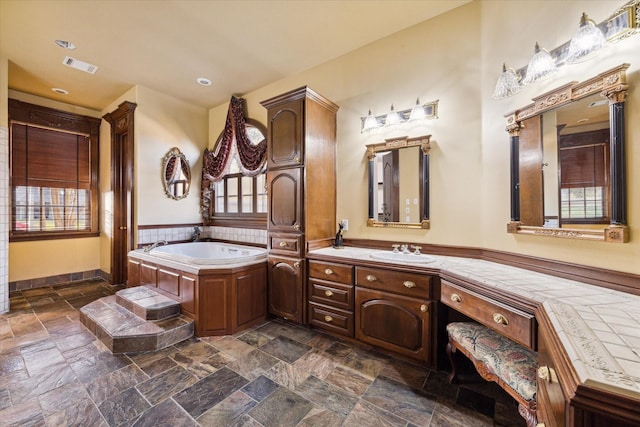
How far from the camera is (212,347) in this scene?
245cm

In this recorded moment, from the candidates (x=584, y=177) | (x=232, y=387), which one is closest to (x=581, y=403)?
(x=584, y=177)

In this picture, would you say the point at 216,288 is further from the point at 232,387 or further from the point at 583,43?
the point at 583,43

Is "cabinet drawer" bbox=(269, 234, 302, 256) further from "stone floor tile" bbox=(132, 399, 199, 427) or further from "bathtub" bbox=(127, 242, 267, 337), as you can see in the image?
"stone floor tile" bbox=(132, 399, 199, 427)

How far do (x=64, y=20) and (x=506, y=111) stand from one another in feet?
13.4

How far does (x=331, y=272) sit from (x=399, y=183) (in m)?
1.15

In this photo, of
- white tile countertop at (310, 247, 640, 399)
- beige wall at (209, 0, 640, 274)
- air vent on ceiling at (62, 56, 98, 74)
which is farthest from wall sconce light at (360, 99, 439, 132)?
air vent on ceiling at (62, 56, 98, 74)

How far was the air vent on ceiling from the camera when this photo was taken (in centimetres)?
323

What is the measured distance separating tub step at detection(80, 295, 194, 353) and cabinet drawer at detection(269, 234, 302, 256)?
1.11 m

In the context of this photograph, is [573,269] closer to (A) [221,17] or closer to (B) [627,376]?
(B) [627,376]

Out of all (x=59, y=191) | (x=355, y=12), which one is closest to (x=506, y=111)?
(x=355, y=12)

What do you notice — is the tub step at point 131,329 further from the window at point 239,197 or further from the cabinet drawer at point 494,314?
the cabinet drawer at point 494,314

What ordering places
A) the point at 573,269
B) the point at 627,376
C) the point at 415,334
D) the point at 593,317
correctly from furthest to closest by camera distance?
the point at 415,334
the point at 573,269
the point at 593,317
the point at 627,376

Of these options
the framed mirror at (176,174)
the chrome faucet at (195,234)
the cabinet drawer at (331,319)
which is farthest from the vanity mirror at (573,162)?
the framed mirror at (176,174)

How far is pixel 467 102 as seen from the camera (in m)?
2.38
